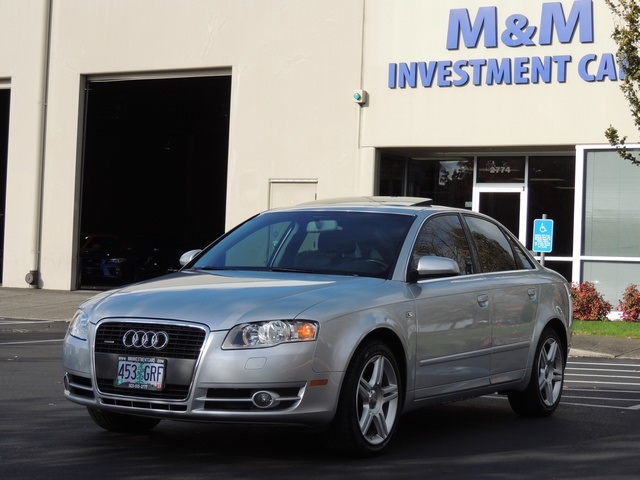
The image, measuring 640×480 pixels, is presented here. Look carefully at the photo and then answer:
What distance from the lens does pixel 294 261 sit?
7.89 metres

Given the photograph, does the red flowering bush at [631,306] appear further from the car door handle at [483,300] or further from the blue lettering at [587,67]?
the car door handle at [483,300]

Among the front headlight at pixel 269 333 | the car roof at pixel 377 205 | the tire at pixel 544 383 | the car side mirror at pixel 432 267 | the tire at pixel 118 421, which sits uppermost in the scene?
the car roof at pixel 377 205

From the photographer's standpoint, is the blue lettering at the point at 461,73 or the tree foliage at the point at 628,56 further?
the blue lettering at the point at 461,73

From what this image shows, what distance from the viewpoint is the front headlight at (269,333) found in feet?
21.4

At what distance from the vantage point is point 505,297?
8.64 metres

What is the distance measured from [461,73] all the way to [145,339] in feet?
52.7

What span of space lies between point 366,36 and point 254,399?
1718cm

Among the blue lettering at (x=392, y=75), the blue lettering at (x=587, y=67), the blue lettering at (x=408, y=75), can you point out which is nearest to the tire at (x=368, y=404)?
the blue lettering at (x=587, y=67)

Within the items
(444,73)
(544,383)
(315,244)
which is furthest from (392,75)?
(315,244)

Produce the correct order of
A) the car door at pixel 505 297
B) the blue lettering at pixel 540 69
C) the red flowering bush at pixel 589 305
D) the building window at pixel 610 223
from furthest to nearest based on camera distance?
the blue lettering at pixel 540 69 < the building window at pixel 610 223 < the red flowering bush at pixel 589 305 < the car door at pixel 505 297

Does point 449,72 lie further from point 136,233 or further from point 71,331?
point 136,233

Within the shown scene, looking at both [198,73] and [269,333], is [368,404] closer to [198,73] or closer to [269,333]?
[269,333]

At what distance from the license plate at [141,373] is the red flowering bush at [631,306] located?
48.2 ft

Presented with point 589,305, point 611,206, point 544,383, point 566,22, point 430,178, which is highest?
point 566,22
